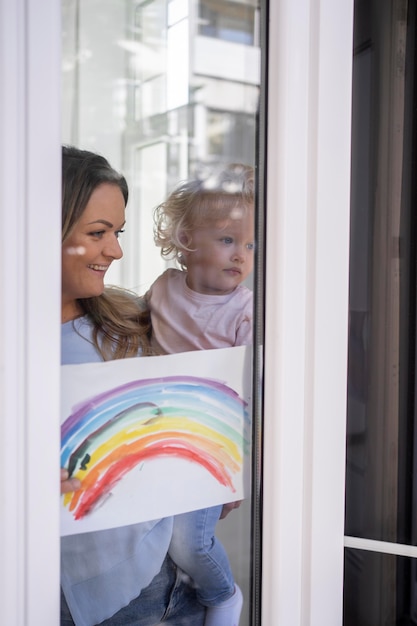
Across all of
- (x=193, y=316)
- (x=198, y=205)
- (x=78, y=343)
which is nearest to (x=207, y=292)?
(x=193, y=316)

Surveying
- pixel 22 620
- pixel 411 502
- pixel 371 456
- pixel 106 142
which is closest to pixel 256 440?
pixel 371 456

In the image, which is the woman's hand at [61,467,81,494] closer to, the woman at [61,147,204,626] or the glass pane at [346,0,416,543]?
the woman at [61,147,204,626]

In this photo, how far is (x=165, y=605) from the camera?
113 centimetres

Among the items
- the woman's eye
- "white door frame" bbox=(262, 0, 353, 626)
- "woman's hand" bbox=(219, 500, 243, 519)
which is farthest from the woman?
"white door frame" bbox=(262, 0, 353, 626)

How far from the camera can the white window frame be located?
0.93 m

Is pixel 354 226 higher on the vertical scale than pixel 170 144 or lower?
lower

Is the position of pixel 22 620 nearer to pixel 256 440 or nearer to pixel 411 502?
pixel 256 440

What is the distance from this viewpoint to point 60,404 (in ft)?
3.25

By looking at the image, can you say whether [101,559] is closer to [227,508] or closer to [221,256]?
[227,508]

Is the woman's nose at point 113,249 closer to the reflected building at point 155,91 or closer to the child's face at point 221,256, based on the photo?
the reflected building at point 155,91

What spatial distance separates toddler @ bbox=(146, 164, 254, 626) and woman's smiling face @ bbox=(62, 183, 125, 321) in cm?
8

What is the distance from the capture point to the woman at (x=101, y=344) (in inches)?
39.0

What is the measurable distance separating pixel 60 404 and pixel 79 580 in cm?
30

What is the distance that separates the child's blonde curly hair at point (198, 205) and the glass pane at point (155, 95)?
0.01m
